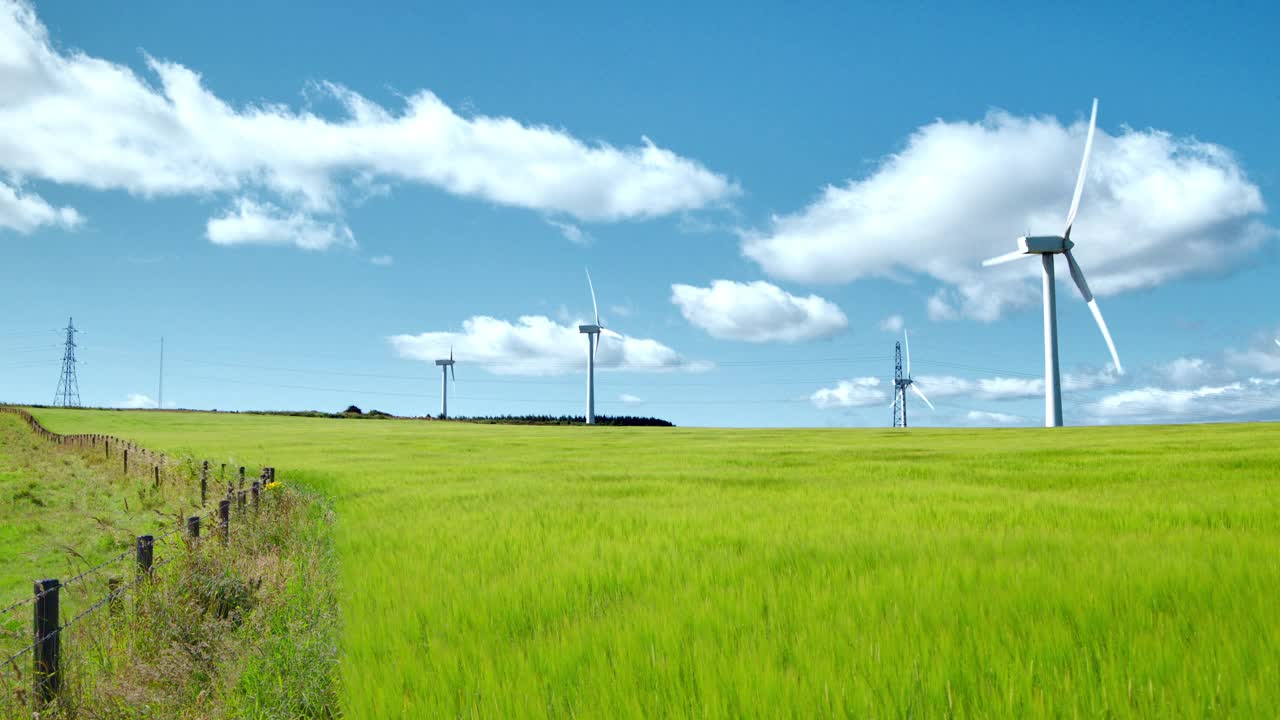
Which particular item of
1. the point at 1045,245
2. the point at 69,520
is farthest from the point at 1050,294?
the point at 69,520

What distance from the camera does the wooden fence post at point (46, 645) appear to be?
6473 millimetres

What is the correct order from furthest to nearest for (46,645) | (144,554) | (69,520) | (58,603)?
(69,520)
(144,554)
(58,603)
(46,645)

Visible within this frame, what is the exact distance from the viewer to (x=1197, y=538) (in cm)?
841

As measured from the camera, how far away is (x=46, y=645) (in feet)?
21.4

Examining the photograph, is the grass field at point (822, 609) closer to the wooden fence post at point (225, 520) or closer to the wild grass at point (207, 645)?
the wild grass at point (207, 645)

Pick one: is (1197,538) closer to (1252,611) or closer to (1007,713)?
(1252,611)

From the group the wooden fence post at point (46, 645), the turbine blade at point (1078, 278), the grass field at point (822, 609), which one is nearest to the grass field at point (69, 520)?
the wooden fence post at point (46, 645)

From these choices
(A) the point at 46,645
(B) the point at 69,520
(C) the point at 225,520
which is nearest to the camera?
(A) the point at 46,645

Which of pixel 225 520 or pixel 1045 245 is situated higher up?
pixel 1045 245

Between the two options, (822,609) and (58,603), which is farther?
(58,603)

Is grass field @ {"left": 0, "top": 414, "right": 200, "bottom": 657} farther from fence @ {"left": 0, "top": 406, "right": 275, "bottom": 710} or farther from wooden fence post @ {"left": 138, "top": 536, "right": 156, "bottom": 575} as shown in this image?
wooden fence post @ {"left": 138, "top": 536, "right": 156, "bottom": 575}

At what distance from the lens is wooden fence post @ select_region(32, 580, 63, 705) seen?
6.47 m

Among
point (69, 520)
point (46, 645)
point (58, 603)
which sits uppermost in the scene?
point (58, 603)

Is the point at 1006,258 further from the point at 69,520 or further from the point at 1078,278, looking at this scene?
the point at 69,520
